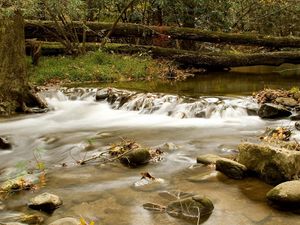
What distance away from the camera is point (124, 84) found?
1557 cm

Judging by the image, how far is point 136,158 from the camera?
7.00 m

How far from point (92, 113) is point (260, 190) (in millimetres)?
7077

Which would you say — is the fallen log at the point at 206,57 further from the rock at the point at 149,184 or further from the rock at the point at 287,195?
the rock at the point at 287,195

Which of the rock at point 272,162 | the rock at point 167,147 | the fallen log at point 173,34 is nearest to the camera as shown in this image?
the rock at point 272,162

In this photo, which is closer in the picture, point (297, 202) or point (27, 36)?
point (297, 202)

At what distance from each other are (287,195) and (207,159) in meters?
2.02

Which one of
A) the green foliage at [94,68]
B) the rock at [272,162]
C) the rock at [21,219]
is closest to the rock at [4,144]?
the rock at [21,219]

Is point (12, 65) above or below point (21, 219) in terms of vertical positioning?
above

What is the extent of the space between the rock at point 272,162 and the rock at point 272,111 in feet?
13.8

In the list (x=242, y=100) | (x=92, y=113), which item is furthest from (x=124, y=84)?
(x=242, y=100)

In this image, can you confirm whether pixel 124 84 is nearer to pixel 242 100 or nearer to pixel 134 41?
pixel 242 100

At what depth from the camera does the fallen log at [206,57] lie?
18656 millimetres

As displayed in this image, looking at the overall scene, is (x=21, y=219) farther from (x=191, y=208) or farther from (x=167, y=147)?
(x=167, y=147)

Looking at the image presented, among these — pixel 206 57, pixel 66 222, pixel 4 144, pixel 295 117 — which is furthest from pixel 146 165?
pixel 206 57
